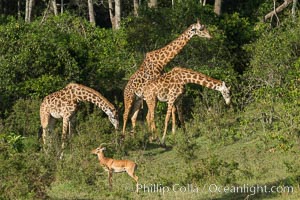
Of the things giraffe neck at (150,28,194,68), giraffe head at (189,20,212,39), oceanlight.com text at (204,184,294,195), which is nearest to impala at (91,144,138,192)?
oceanlight.com text at (204,184,294,195)

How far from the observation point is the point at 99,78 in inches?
1008

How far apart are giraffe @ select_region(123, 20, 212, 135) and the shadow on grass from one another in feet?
25.7

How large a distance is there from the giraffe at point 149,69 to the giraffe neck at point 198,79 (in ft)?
3.83

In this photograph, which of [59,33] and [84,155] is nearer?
[84,155]

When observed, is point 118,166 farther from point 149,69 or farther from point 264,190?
point 149,69

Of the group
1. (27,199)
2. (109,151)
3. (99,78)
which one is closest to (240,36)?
(99,78)

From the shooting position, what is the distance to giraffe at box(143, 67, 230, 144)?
→ 22.4 metres

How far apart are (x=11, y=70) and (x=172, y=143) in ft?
15.3

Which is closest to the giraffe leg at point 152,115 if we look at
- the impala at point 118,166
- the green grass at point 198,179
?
the green grass at point 198,179

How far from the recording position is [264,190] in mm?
15453

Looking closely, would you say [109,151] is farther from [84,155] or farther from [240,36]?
[240,36]

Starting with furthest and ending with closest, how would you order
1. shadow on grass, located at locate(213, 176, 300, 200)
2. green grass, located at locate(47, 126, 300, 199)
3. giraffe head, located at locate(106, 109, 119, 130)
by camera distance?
1. giraffe head, located at locate(106, 109, 119, 130)
2. green grass, located at locate(47, 126, 300, 199)
3. shadow on grass, located at locate(213, 176, 300, 200)

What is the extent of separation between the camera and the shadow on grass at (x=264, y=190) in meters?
15.0

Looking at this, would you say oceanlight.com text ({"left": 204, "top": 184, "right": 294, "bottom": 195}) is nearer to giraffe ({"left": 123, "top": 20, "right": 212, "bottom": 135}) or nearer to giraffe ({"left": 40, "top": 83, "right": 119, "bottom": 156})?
giraffe ({"left": 40, "top": 83, "right": 119, "bottom": 156})
